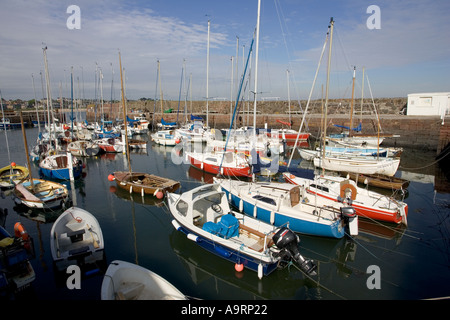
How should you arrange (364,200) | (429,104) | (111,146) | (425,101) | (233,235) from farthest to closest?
(425,101)
(429,104)
(111,146)
(364,200)
(233,235)

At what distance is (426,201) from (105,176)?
22537 mm

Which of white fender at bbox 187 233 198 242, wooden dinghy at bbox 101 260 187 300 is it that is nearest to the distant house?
white fender at bbox 187 233 198 242

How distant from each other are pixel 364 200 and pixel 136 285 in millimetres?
11165

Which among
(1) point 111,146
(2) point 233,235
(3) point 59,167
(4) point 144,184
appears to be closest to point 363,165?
(2) point 233,235

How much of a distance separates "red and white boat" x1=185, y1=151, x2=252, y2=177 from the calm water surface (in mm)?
6339

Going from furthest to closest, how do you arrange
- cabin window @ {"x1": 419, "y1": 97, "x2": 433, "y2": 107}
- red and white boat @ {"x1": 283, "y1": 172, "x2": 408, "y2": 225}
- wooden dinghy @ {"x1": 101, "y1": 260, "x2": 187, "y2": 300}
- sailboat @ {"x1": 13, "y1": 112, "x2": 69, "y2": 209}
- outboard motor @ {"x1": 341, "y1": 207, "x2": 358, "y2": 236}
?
cabin window @ {"x1": 419, "y1": 97, "x2": 433, "y2": 107} → sailboat @ {"x1": 13, "y1": 112, "x2": 69, "y2": 209} → red and white boat @ {"x1": 283, "y1": 172, "x2": 408, "y2": 225} → outboard motor @ {"x1": 341, "y1": 207, "x2": 358, "y2": 236} → wooden dinghy @ {"x1": 101, "y1": 260, "x2": 187, "y2": 300}

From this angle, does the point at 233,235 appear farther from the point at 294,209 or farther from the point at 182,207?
the point at 294,209

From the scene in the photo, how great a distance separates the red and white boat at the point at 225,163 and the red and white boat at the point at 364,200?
579 centimetres

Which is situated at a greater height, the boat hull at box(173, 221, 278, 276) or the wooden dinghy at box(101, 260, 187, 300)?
the wooden dinghy at box(101, 260, 187, 300)

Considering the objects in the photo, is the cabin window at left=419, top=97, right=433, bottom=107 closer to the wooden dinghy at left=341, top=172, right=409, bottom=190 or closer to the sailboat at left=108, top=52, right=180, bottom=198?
the wooden dinghy at left=341, top=172, right=409, bottom=190

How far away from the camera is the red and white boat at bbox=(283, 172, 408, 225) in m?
11.8

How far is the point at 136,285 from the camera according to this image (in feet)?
21.0
